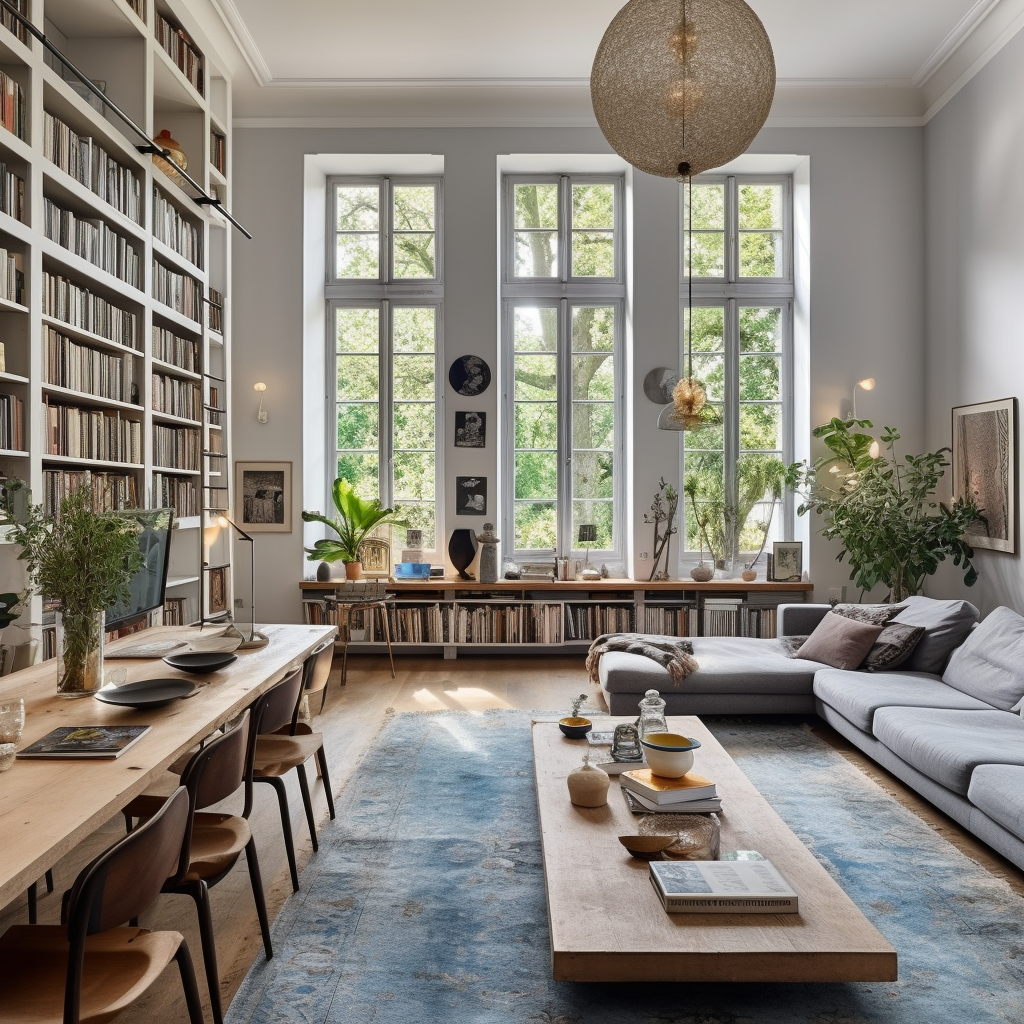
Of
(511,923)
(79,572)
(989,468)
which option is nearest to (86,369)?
(79,572)

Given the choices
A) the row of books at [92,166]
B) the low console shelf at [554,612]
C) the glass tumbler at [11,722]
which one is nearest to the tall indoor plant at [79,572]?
the glass tumbler at [11,722]

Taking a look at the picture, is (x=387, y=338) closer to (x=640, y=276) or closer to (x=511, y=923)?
(x=640, y=276)

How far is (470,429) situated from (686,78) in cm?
451

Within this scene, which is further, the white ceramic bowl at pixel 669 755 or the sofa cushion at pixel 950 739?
the sofa cushion at pixel 950 739

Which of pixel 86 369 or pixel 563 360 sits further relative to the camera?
pixel 563 360

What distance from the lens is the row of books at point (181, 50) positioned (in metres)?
5.04

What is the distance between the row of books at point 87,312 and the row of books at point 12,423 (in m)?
0.48

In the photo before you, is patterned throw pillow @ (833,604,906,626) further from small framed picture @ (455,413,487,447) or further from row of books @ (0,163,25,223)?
row of books @ (0,163,25,223)

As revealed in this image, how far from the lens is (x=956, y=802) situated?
10.6 ft

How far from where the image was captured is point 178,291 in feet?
17.2

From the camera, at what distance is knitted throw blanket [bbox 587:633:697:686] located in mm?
4754

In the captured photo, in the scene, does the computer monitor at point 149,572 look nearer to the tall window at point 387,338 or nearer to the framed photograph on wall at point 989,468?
the tall window at point 387,338

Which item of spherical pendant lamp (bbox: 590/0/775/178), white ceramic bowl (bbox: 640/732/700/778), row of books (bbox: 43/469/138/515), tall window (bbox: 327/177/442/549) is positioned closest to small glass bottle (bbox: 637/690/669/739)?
white ceramic bowl (bbox: 640/732/700/778)

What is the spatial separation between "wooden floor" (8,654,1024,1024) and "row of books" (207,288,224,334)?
2.69 metres
